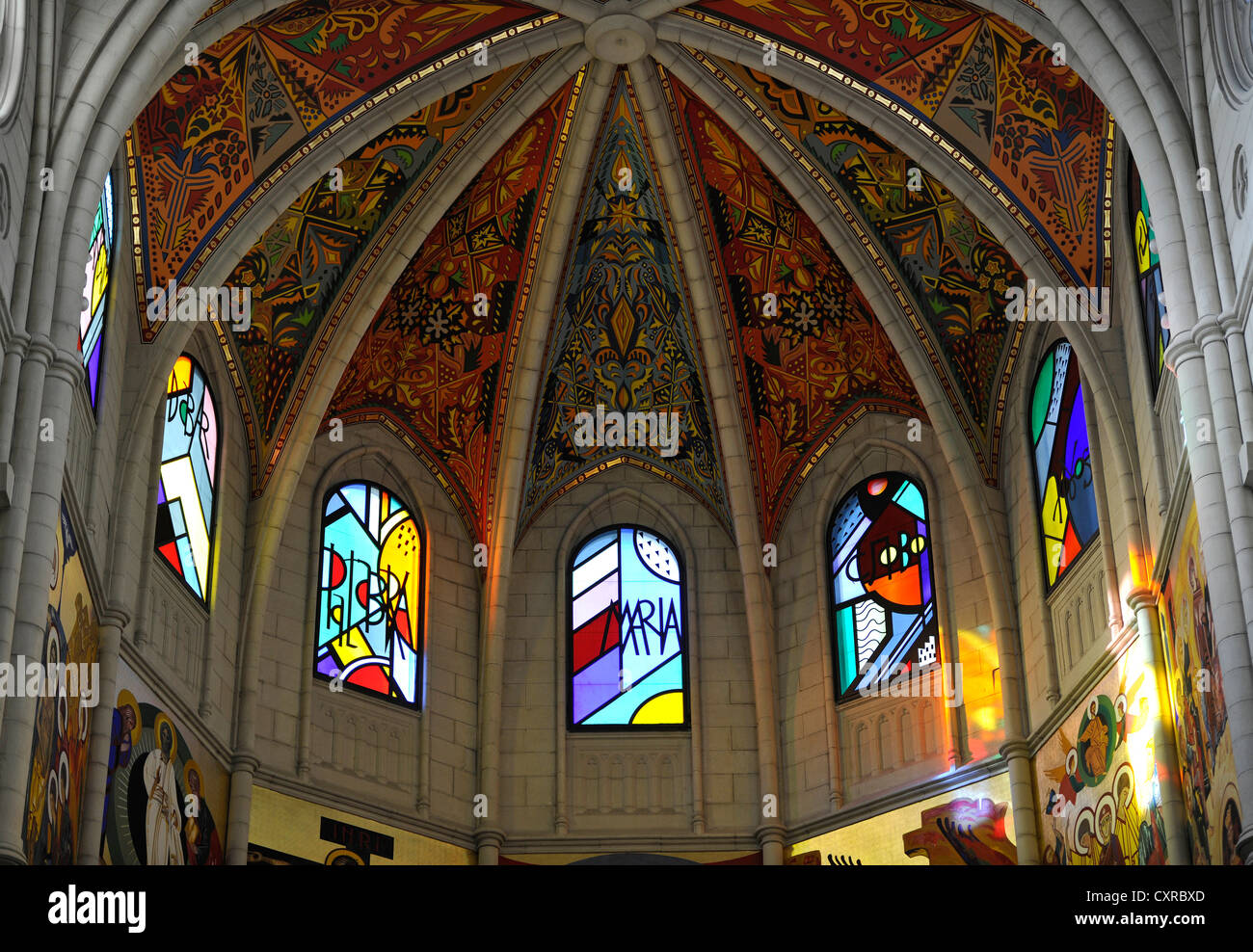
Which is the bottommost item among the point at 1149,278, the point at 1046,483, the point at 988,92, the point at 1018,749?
the point at 1018,749

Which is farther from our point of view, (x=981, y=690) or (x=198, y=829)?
(x=981, y=690)

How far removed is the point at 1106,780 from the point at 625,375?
7252mm

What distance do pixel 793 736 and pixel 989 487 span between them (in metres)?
3.05

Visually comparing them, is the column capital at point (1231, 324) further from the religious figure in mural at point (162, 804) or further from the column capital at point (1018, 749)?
the religious figure in mural at point (162, 804)

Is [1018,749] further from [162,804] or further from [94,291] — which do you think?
[94,291]

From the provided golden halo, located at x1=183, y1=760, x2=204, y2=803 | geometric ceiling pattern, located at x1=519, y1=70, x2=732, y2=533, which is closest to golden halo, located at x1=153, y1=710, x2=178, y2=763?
golden halo, located at x1=183, y1=760, x2=204, y2=803

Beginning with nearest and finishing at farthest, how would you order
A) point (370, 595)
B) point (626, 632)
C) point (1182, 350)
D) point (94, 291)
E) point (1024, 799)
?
1. point (1182, 350)
2. point (94, 291)
3. point (1024, 799)
4. point (370, 595)
5. point (626, 632)

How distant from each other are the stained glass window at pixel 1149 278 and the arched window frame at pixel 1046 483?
3.79ft

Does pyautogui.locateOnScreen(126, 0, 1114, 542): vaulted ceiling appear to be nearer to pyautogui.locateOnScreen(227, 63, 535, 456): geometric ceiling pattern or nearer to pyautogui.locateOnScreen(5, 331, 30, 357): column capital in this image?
pyautogui.locateOnScreen(227, 63, 535, 456): geometric ceiling pattern

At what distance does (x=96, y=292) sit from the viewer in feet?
49.9

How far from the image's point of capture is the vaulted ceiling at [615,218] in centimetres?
1669

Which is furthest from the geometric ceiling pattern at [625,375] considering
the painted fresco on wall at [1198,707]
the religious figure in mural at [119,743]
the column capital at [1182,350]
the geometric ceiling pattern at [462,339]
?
the column capital at [1182,350]

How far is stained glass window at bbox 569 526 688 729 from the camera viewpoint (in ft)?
62.6

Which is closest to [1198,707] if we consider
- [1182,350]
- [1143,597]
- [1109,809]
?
[1143,597]
